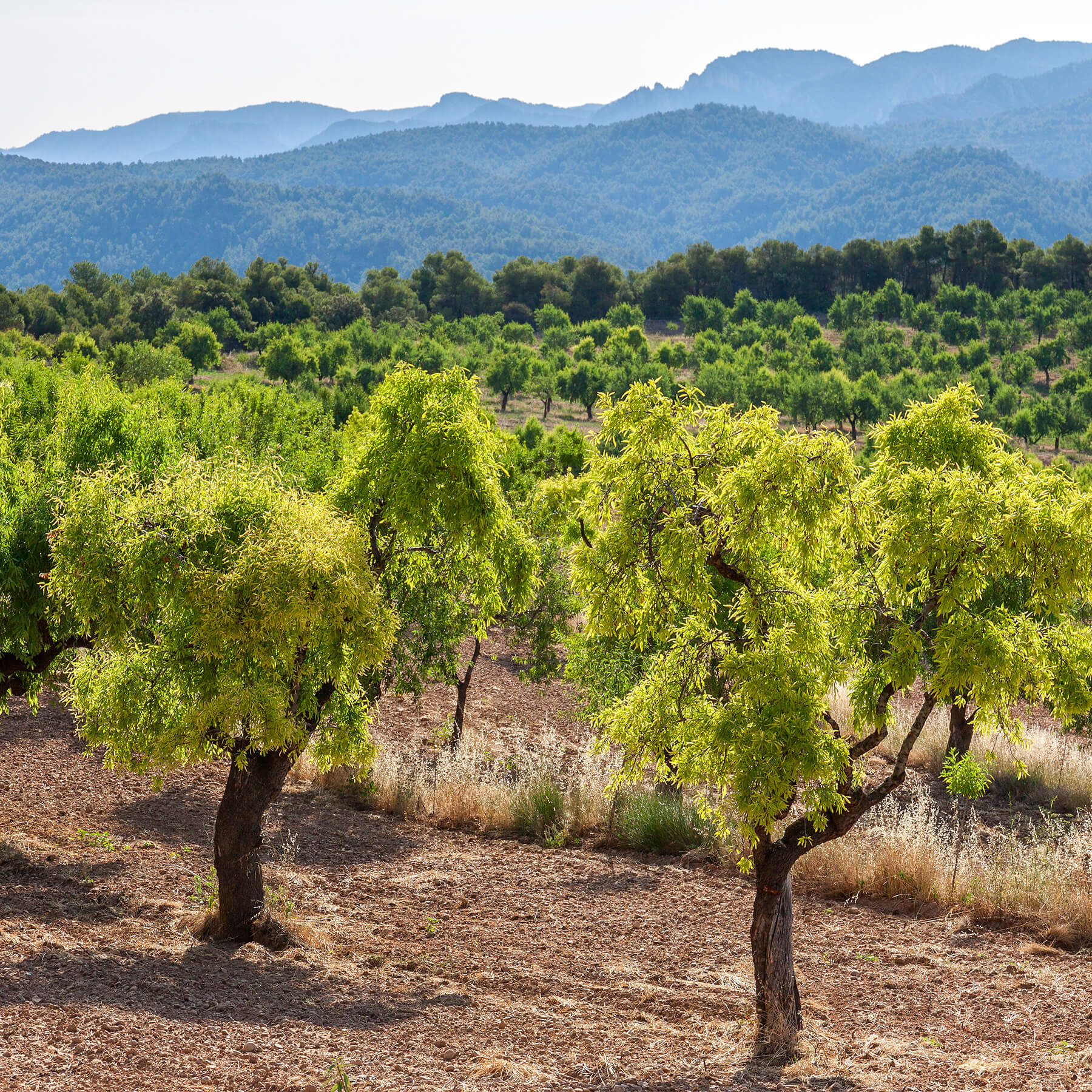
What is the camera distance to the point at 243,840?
31.3 feet

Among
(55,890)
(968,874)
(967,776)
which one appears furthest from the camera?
(968,874)

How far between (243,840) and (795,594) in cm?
565

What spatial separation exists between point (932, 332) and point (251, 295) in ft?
208

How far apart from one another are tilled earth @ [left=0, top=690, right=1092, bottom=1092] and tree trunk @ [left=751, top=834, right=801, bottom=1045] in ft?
0.89

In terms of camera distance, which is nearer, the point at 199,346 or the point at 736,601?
the point at 736,601

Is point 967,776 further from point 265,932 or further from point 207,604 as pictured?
point 207,604

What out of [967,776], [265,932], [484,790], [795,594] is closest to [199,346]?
[484,790]

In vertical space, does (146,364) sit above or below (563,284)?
below

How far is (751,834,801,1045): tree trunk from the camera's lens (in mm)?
8266

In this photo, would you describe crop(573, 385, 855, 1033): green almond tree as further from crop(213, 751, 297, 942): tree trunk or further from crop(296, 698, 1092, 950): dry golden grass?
crop(213, 751, 297, 942): tree trunk

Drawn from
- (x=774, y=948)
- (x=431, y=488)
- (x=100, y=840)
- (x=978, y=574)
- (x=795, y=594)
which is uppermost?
(x=431, y=488)

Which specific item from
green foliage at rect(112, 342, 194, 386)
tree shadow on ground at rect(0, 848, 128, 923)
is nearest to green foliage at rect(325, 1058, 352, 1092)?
tree shadow on ground at rect(0, 848, 128, 923)

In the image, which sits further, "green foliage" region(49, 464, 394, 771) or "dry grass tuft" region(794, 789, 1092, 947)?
"dry grass tuft" region(794, 789, 1092, 947)

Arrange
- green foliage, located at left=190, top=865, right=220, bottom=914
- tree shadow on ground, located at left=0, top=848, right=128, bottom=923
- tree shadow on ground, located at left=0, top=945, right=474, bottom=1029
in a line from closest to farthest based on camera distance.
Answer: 1. tree shadow on ground, located at left=0, top=945, right=474, bottom=1029
2. tree shadow on ground, located at left=0, top=848, right=128, bottom=923
3. green foliage, located at left=190, top=865, right=220, bottom=914
